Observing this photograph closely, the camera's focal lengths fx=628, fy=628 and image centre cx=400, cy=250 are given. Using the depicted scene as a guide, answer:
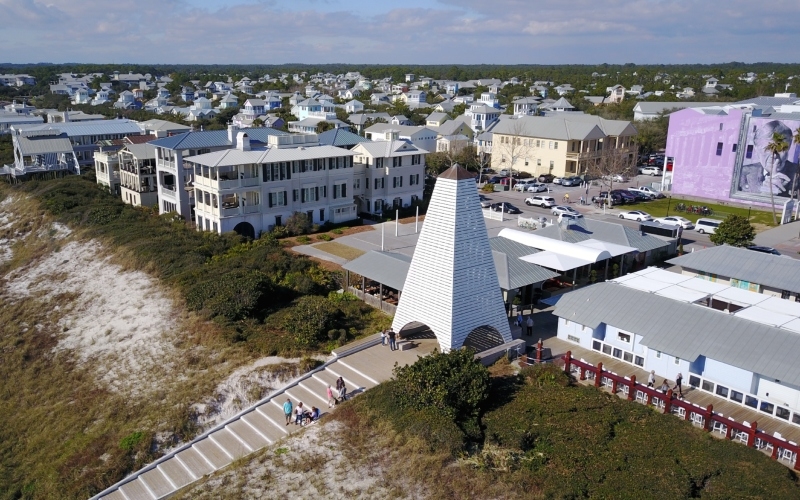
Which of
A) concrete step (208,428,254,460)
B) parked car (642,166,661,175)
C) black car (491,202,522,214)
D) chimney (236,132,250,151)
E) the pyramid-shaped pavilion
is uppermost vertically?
chimney (236,132,250,151)

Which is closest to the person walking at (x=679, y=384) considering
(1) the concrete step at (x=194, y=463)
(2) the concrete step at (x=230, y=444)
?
(2) the concrete step at (x=230, y=444)

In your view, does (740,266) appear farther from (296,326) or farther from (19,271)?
(19,271)

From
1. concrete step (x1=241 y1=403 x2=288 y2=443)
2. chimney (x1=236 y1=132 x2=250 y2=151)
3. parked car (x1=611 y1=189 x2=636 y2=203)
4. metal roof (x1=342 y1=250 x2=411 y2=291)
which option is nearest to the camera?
concrete step (x1=241 y1=403 x2=288 y2=443)

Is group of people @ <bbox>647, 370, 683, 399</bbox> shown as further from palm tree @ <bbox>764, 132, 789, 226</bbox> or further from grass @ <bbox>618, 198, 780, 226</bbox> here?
palm tree @ <bbox>764, 132, 789, 226</bbox>

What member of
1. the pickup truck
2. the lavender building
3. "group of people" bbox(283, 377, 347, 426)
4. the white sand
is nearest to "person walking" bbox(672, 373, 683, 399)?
"group of people" bbox(283, 377, 347, 426)

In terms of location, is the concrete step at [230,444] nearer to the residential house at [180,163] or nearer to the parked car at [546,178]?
the residential house at [180,163]

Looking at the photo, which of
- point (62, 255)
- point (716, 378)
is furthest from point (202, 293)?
point (716, 378)
